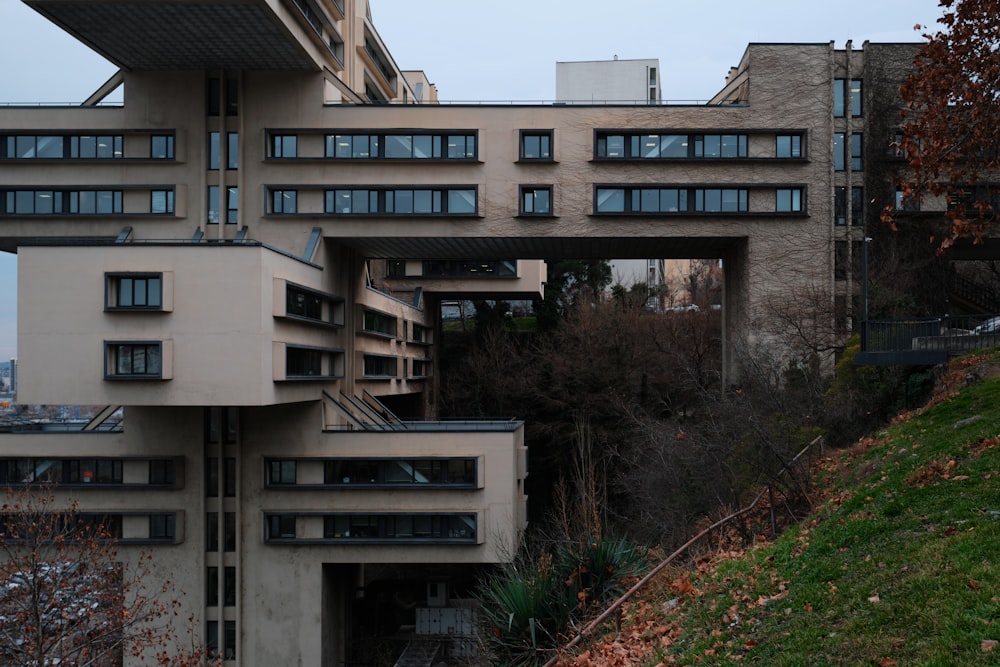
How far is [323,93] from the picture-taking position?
123 ft

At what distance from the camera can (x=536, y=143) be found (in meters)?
38.2

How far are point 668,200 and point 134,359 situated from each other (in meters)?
21.8

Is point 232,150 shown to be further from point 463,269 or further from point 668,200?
point 463,269

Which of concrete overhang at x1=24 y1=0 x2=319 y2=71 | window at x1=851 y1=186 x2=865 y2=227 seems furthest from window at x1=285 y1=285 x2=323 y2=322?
window at x1=851 y1=186 x2=865 y2=227

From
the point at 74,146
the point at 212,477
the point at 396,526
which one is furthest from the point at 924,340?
the point at 74,146

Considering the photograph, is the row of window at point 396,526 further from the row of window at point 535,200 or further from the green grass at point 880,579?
the green grass at point 880,579

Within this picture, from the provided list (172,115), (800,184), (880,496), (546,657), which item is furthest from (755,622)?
(172,115)

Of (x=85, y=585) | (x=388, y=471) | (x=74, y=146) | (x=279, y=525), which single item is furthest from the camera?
(x=74, y=146)

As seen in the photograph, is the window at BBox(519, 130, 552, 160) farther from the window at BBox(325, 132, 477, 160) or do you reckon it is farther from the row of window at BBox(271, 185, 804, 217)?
the window at BBox(325, 132, 477, 160)

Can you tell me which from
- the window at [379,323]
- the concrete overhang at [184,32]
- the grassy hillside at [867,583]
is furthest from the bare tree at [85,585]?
the concrete overhang at [184,32]

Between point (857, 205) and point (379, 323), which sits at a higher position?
point (857, 205)

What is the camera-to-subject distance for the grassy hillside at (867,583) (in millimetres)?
9789

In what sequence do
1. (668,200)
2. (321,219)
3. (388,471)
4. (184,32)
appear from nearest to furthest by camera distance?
(184,32) < (388,471) < (321,219) < (668,200)

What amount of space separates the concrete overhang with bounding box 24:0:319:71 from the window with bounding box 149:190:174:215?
492cm
